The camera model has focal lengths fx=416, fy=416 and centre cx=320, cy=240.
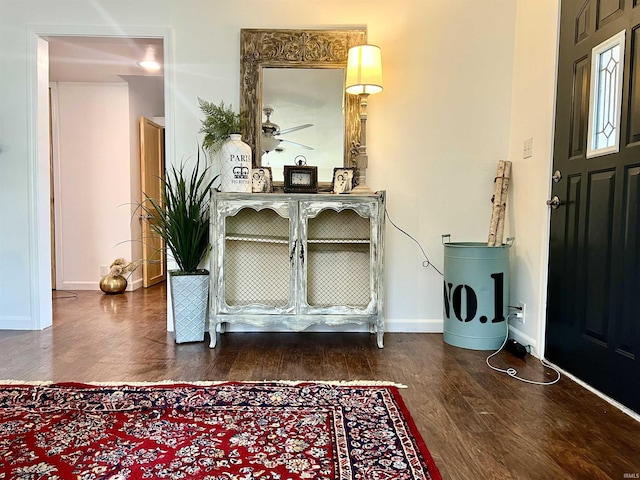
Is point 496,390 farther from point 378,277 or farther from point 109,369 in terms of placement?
point 109,369

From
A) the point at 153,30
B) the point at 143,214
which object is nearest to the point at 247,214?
the point at 153,30

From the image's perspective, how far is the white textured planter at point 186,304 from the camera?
272 cm

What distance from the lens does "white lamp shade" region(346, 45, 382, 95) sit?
2.73 metres

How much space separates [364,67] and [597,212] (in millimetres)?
1615

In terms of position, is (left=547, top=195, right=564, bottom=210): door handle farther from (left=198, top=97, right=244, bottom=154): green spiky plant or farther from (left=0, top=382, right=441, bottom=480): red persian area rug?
(left=198, top=97, right=244, bottom=154): green spiky plant

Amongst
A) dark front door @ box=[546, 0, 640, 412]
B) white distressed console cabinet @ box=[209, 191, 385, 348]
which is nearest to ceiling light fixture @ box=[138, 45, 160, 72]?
white distressed console cabinet @ box=[209, 191, 385, 348]

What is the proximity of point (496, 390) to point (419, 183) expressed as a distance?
1.55 m

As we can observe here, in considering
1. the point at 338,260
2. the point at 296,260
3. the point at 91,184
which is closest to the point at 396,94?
the point at 338,260

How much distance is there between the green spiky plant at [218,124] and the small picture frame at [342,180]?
2.39 ft

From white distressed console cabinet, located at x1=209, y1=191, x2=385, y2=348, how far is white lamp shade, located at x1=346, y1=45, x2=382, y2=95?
2.45 ft

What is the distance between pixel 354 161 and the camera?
293 centimetres

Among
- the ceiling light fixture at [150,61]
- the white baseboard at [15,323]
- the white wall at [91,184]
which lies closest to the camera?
the white baseboard at [15,323]

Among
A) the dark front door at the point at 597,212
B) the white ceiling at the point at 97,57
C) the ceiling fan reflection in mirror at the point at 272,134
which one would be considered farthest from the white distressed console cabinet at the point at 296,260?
the white ceiling at the point at 97,57

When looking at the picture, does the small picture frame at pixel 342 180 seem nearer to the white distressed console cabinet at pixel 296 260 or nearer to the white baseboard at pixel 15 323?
the white distressed console cabinet at pixel 296 260
